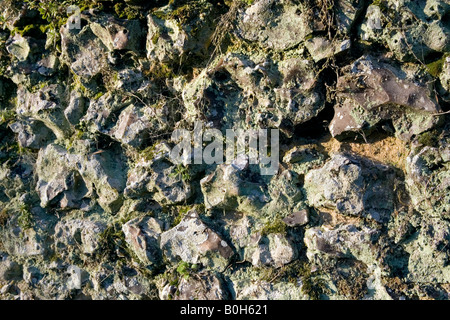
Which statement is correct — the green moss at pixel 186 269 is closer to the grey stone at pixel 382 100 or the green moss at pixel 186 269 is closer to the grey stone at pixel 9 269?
the grey stone at pixel 382 100

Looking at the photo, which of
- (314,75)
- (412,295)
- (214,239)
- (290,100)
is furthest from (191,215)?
(412,295)

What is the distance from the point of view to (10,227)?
3.91 m

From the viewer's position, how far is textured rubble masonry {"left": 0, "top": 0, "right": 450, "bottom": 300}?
8.98ft

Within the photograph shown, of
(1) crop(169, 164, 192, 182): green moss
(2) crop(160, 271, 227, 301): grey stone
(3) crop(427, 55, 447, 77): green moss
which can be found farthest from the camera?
(1) crop(169, 164, 192, 182): green moss

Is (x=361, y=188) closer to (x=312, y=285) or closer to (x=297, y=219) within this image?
(x=297, y=219)

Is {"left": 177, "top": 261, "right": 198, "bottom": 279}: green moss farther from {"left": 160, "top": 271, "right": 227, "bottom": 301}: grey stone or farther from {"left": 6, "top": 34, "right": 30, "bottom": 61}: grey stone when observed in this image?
{"left": 6, "top": 34, "right": 30, "bottom": 61}: grey stone

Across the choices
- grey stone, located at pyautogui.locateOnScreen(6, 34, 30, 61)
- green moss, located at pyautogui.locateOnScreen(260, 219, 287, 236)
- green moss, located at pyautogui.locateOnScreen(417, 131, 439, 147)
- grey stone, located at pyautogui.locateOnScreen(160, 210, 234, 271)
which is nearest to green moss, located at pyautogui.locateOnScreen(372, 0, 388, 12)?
green moss, located at pyautogui.locateOnScreen(417, 131, 439, 147)

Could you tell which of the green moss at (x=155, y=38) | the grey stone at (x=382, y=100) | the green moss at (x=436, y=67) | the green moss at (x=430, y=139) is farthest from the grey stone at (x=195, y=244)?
the green moss at (x=436, y=67)

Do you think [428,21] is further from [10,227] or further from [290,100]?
[10,227]

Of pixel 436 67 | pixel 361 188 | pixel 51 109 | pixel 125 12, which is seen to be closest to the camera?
pixel 436 67

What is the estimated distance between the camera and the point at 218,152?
322cm

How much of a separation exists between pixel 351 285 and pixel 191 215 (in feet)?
3.86

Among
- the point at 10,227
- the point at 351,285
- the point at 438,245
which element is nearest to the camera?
the point at 438,245

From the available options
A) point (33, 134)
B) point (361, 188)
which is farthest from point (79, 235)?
point (361, 188)
